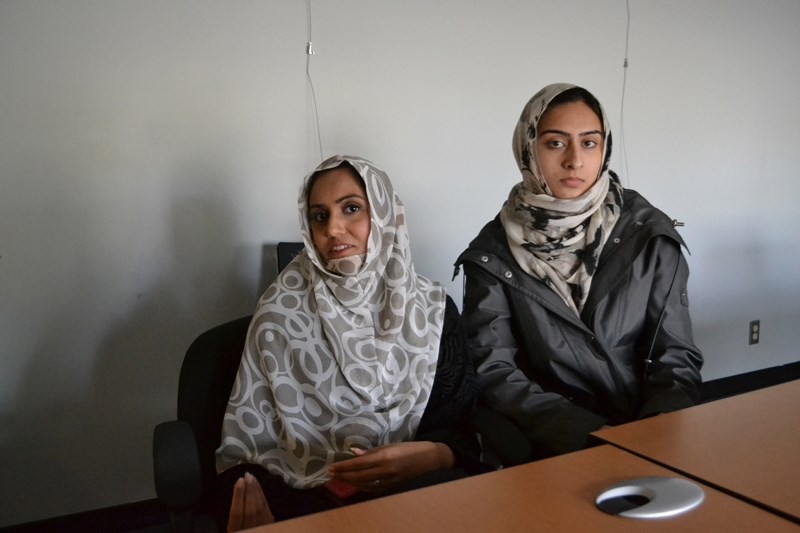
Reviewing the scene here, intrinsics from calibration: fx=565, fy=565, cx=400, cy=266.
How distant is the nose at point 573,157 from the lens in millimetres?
1561

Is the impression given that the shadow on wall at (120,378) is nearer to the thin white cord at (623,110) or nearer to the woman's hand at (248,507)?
the woman's hand at (248,507)

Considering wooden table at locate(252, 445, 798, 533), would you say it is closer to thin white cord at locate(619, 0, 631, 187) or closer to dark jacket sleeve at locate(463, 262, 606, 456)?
dark jacket sleeve at locate(463, 262, 606, 456)

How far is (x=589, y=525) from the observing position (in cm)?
66

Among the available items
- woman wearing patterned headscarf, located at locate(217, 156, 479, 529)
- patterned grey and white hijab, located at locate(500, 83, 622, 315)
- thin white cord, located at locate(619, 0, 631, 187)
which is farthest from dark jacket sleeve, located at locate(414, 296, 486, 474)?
thin white cord, located at locate(619, 0, 631, 187)

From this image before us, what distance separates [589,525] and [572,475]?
0.13 metres

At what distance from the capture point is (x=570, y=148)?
1585mm

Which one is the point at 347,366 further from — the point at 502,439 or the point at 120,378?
the point at 120,378

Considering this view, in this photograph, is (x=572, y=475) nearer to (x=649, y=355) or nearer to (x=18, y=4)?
(x=649, y=355)

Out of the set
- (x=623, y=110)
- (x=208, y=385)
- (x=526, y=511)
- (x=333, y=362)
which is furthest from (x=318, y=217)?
(x=623, y=110)

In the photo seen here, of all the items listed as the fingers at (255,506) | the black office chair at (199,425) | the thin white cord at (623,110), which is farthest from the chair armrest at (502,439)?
the thin white cord at (623,110)

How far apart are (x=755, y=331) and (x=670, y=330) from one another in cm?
212

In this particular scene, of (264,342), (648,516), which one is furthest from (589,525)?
(264,342)

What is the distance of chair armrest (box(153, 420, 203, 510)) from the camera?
0.97 m

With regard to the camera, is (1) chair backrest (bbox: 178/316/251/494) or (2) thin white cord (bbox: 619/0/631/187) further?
(2) thin white cord (bbox: 619/0/631/187)
